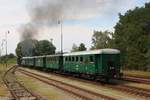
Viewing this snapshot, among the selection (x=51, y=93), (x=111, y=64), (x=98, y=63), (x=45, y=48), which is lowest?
(x=51, y=93)

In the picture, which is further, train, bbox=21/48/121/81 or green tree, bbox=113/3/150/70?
green tree, bbox=113/3/150/70

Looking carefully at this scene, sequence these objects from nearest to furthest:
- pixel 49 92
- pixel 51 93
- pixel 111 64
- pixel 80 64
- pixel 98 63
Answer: pixel 51 93 → pixel 49 92 → pixel 111 64 → pixel 98 63 → pixel 80 64

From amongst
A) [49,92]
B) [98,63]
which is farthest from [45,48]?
[49,92]

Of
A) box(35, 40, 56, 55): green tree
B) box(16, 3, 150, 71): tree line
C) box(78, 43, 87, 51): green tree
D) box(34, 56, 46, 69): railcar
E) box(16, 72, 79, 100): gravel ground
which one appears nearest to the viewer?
box(16, 72, 79, 100): gravel ground

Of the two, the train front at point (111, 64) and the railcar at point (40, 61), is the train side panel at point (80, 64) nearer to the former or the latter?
the train front at point (111, 64)

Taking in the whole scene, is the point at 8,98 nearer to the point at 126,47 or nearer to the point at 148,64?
the point at 148,64

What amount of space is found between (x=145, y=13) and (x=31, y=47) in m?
54.0

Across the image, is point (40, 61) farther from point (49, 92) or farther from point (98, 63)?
point (49, 92)

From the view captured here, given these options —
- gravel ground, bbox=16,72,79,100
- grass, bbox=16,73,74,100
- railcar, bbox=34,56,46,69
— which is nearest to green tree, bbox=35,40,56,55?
railcar, bbox=34,56,46,69

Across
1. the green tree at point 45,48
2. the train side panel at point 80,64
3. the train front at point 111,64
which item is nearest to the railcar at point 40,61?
the train side panel at point 80,64

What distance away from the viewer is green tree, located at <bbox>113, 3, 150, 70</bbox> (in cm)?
5828

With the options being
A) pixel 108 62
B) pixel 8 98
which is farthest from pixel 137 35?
pixel 8 98

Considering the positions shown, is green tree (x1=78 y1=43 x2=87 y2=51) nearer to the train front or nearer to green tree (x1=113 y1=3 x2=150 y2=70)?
green tree (x1=113 y1=3 x2=150 y2=70)

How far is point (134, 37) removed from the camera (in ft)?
202
